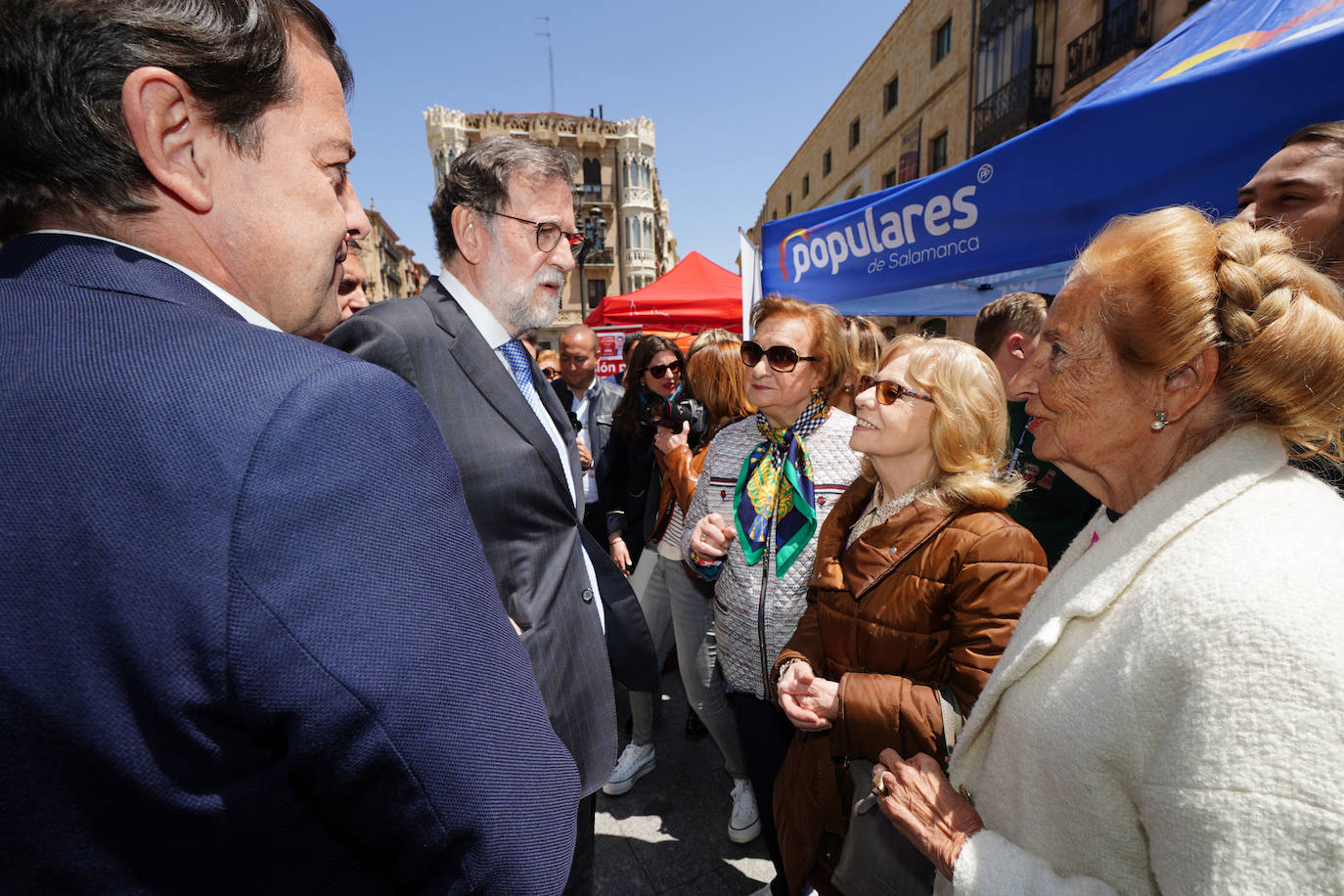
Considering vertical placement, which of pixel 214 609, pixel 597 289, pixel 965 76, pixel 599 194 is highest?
pixel 599 194

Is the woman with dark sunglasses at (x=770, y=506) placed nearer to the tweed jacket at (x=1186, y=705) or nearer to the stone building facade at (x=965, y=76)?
the tweed jacket at (x=1186, y=705)

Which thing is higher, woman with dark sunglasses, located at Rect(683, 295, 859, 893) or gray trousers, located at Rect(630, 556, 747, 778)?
woman with dark sunglasses, located at Rect(683, 295, 859, 893)

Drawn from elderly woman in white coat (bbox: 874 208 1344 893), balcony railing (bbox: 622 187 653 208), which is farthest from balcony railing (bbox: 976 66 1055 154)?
balcony railing (bbox: 622 187 653 208)

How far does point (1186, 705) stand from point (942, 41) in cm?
1858

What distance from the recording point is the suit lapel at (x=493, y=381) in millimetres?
1559

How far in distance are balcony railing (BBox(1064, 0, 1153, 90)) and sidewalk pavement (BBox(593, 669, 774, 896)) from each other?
1245cm

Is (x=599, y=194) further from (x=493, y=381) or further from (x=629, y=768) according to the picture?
(x=493, y=381)

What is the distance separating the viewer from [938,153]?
15.1m

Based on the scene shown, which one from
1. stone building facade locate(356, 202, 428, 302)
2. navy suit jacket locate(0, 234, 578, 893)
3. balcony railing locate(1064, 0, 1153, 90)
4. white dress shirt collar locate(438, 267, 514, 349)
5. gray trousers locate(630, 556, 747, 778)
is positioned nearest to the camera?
navy suit jacket locate(0, 234, 578, 893)

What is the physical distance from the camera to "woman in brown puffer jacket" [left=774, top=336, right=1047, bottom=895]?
4.87 ft

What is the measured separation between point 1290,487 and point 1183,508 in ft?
0.44

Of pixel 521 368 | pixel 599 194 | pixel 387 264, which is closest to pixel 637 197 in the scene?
pixel 599 194

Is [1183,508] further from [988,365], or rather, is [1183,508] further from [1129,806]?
[988,365]

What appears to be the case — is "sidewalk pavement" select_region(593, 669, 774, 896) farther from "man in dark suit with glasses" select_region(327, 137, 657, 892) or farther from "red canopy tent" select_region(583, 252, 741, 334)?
"red canopy tent" select_region(583, 252, 741, 334)
